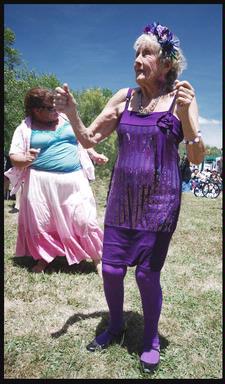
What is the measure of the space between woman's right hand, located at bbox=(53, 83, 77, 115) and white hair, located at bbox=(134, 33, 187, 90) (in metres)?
0.51

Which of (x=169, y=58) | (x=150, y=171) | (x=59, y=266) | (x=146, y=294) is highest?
(x=169, y=58)

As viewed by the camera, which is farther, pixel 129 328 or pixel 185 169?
pixel 129 328

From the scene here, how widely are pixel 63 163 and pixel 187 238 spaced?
316cm

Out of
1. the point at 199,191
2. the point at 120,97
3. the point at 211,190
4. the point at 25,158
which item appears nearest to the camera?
the point at 120,97

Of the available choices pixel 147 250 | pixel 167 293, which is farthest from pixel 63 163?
pixel 147 250

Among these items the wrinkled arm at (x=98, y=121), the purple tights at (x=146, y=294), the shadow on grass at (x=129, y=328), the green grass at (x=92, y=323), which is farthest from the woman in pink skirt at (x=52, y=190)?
the purple tights at (x=146, y=294)

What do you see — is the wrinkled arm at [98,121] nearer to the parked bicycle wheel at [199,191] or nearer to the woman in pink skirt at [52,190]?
the woman in pink skirt at [52,190]

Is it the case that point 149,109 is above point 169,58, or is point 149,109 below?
below

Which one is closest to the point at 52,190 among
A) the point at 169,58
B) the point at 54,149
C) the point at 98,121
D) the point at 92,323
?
the point at 54,149

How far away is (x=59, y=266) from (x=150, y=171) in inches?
98.7

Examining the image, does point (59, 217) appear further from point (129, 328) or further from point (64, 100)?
point (64, 100)

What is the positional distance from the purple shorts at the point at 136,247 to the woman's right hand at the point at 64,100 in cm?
79

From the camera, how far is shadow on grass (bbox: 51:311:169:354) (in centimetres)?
286

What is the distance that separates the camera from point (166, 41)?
7.85 ft
